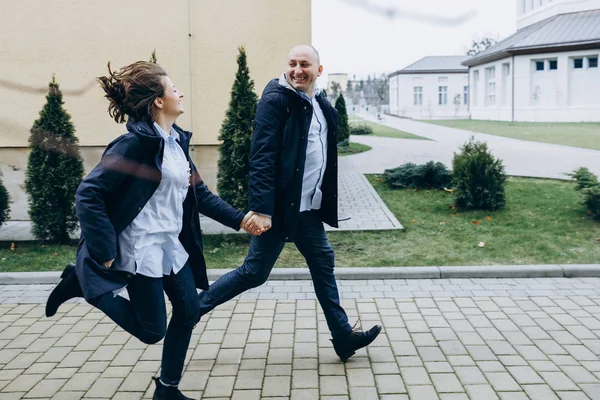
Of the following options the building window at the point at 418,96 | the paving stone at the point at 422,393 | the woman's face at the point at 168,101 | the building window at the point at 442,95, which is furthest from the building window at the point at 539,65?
the woman's face at the point at 168,101

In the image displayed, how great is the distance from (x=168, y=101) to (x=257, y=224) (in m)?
0.97

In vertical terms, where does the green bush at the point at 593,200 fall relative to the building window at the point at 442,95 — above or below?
below

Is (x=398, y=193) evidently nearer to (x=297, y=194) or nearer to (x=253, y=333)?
(x=253, y=333)

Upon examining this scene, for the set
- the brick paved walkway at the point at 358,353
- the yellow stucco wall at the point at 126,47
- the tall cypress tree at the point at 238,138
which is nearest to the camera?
the brick paved walkway at the point at 358,353

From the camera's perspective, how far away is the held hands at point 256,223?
3877 mm

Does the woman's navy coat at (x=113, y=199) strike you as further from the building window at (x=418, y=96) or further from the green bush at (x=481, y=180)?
the building window at (x=418, y=96)

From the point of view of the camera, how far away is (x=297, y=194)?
4086 millimetres

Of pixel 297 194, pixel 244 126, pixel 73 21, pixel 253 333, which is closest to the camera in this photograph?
pixel 297 194

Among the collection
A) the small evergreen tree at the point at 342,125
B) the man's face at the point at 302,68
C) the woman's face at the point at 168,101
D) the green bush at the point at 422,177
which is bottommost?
the green bush at the point at 422,177

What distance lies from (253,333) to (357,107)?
3353 inches

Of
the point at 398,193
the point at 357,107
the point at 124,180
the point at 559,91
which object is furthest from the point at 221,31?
the point at 357,107

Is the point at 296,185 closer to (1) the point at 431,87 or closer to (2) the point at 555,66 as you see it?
(2) the point at 555,66

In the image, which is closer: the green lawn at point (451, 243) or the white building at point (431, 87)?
the green lawn at point (451, 243)

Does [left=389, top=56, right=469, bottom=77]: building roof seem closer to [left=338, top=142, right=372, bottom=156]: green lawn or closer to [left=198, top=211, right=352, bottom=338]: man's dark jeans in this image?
[left=338, top=142, right=372, bottom=156]: green lawn
